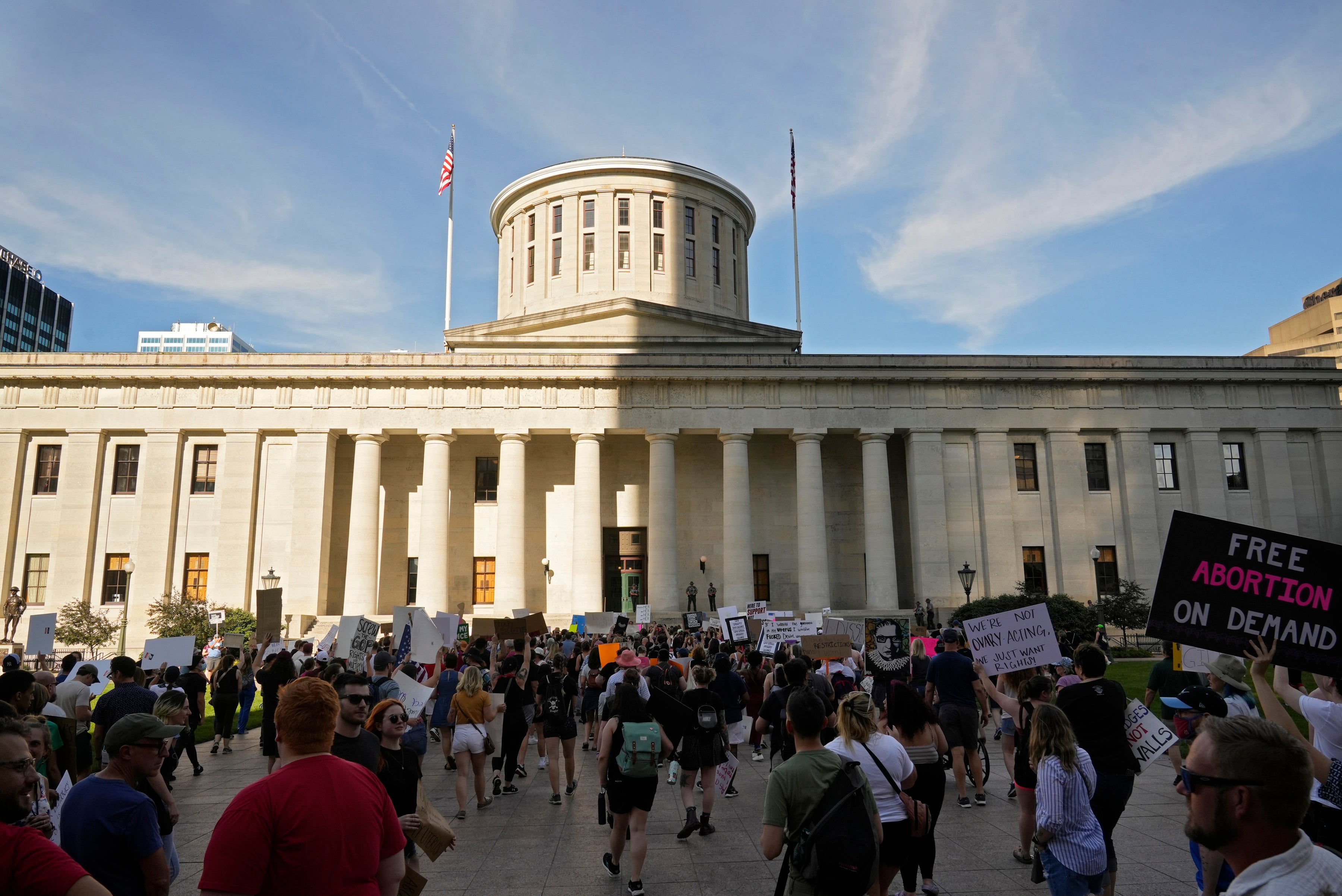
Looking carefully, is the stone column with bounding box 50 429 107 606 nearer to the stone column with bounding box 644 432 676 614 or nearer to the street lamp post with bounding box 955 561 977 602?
the stone column with bounding box 644 432 676 614

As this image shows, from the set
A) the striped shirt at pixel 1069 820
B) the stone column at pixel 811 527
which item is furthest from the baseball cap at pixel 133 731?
the stone column at pixel 811 527

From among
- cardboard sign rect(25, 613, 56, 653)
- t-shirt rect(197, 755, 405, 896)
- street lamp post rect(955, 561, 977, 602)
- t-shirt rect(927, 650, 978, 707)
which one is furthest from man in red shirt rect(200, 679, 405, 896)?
street lamp post rect(955, 561, 977, 602)

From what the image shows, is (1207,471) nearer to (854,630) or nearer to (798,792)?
(854,630)

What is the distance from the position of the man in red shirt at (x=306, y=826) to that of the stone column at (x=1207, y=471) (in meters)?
46.0

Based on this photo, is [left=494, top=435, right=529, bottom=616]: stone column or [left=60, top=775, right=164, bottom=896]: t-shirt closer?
[left=60, top=775, right=164, bottom=896]: t-shirt

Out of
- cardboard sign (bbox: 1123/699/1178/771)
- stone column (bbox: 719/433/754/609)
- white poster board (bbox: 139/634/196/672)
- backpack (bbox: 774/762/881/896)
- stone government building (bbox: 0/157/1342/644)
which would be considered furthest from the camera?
stone column (bbox: 719/433/754/609)

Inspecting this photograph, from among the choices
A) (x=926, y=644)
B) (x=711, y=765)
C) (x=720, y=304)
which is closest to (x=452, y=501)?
(x=720, y=304)

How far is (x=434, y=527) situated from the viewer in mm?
39781

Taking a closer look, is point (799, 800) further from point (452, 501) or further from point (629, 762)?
point (452, 501)

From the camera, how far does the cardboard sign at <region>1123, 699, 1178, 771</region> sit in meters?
7.41

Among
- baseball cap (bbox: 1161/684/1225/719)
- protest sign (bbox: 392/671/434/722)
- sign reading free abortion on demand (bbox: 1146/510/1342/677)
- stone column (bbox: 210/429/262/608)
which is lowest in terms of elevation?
protest sign (bbox: 392/671/434/722)

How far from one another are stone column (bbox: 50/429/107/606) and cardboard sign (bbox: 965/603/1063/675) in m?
41.6

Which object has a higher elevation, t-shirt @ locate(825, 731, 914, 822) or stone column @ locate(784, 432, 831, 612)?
stone column @ locate(784, 432, 831, 612)

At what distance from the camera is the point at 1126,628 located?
38.4 metres
